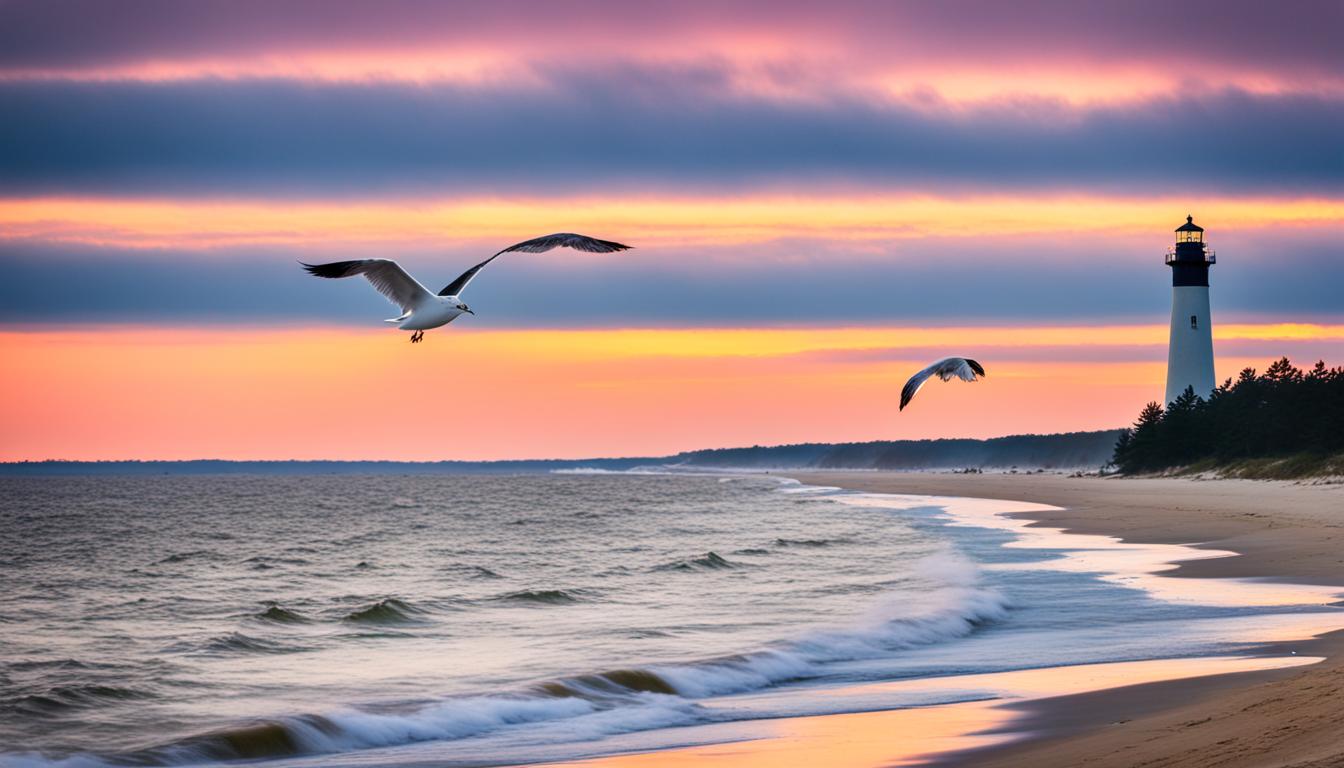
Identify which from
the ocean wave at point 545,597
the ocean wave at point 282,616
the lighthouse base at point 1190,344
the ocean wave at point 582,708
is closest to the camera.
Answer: the ocean wave at point 582,708

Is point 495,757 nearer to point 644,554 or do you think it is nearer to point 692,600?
point 692,600

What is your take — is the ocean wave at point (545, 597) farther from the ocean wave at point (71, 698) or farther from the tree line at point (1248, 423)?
the tree line at point (1248, 423)

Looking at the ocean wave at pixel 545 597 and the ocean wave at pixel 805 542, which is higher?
the ocean wave at pixel 805 542

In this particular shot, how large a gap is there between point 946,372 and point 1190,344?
5956cm

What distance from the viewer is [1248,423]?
60875 mm

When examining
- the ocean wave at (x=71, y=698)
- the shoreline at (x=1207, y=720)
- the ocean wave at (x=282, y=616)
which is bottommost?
the ocean wave at (x=71, y=698)

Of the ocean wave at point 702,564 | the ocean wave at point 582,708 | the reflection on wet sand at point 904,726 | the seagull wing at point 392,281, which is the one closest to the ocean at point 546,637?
the ocean wave at point 582,708

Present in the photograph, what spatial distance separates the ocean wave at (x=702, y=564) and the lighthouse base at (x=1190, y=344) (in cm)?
4885

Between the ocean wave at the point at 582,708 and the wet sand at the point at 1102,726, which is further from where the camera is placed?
the ocean wave at the point at 582,708

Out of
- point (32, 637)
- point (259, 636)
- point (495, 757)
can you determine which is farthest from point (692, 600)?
point (495, 757)

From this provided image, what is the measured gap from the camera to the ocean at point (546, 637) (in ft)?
43.6

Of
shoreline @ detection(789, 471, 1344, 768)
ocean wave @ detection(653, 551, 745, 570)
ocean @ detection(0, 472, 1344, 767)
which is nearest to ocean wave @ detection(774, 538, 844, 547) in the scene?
ocean @ detection(0, 472, 1344, 767)

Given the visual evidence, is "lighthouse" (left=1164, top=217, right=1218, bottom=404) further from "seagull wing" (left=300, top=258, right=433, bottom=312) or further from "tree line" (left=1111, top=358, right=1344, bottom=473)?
"seagull wing" (left=300, top=258, right=433, bottom=312)

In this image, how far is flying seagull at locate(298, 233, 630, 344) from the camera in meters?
17.7
